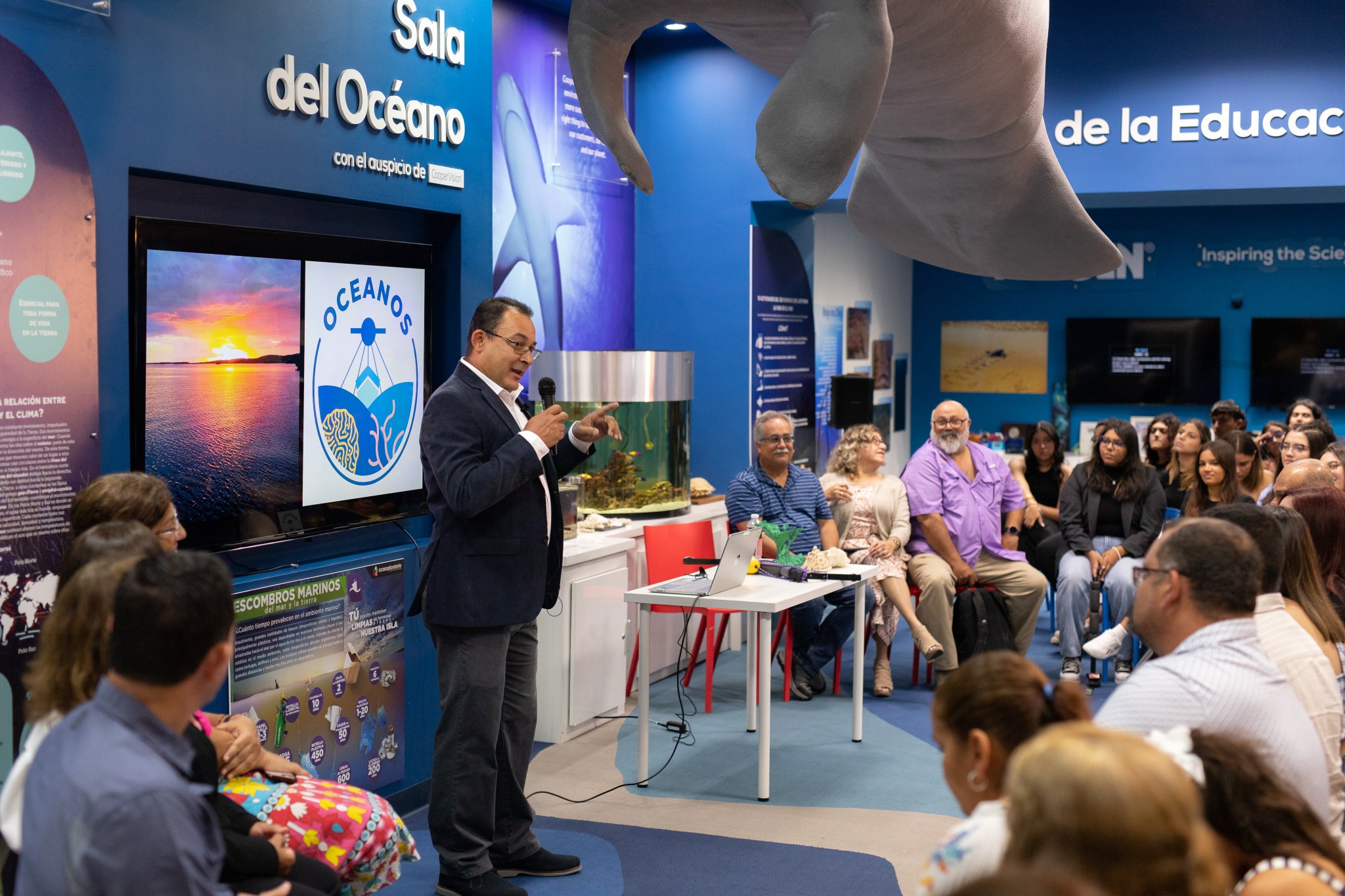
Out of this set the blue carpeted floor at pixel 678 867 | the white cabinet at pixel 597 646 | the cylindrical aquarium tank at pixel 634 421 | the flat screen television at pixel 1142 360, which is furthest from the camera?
the flat screen television at pixel 1142 360

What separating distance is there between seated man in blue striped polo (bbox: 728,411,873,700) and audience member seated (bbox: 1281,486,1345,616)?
Result: 3.32 meters

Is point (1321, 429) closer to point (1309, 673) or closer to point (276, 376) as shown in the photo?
point (1309, 673)

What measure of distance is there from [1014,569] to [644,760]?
2542mm

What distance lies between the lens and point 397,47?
14.3 feet

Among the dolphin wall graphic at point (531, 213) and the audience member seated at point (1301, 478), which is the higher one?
the dolphin wall graphic at point (531, 213)

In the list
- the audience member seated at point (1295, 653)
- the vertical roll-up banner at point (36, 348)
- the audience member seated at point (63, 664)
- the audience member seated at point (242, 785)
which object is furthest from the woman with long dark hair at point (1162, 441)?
the audience member seated at point (63, 664)

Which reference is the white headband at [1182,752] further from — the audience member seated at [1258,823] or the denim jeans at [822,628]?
the denim jeans at [822,628]

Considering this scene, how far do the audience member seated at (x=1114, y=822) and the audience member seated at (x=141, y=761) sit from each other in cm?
97

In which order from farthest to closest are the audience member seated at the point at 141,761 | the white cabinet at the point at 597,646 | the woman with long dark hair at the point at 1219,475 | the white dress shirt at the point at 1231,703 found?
1. the woman with long dark hair at the point at 1219,475
2. the white cabinet at the point at 597,646
3. the white dress shirt at the point at 1231,703
4. the audience member seated at the point at 141,761

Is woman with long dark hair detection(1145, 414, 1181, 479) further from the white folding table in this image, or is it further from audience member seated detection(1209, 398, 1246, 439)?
the white folding table

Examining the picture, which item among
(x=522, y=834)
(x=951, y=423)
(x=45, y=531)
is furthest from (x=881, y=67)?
(x=951, y=423)

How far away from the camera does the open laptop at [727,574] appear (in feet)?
16.4

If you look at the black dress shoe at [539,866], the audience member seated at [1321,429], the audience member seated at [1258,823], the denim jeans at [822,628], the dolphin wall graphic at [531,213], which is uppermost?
the dolphin wall graphic at [531,213]

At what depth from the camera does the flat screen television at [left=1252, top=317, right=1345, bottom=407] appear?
10.3 meters
